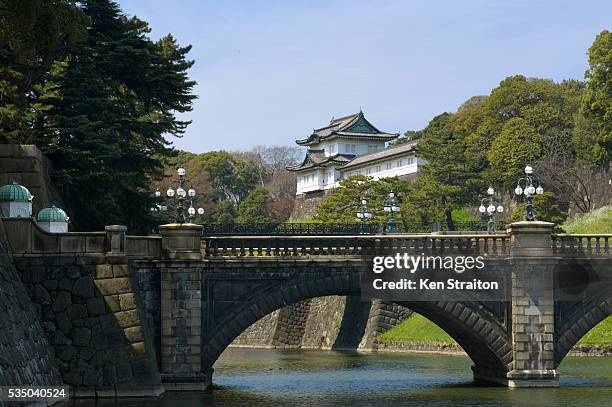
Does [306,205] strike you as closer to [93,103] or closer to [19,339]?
[93,103]

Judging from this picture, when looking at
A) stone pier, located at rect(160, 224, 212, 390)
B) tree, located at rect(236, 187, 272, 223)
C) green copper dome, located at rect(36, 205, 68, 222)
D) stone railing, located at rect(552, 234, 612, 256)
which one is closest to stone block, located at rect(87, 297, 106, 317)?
green copper dome, located at rect(36, 205, 68, 222)

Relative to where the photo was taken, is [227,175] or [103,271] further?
[227,175]

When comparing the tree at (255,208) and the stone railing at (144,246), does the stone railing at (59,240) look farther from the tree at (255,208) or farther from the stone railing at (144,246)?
the tree at (255,208)

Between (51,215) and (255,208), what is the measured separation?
3856 inches

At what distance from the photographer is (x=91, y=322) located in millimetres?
43219

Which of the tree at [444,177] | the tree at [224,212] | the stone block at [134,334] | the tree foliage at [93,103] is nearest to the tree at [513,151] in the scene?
the tree at [444,177]

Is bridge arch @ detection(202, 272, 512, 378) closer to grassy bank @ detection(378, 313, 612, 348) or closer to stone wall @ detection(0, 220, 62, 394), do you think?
stone wall @ detection(0, 220, 62, 394)

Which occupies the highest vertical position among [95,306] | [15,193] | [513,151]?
[513,151]

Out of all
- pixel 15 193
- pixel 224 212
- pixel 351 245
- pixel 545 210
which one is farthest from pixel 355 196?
pixel 15 193

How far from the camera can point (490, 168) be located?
105m

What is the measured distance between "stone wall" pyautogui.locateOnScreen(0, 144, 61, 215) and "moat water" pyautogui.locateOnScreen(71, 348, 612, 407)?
31.5 ft

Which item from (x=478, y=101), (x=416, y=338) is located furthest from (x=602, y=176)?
(x=478, y=101)

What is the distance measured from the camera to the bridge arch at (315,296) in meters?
48.8

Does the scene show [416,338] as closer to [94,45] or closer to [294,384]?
[294,384]
